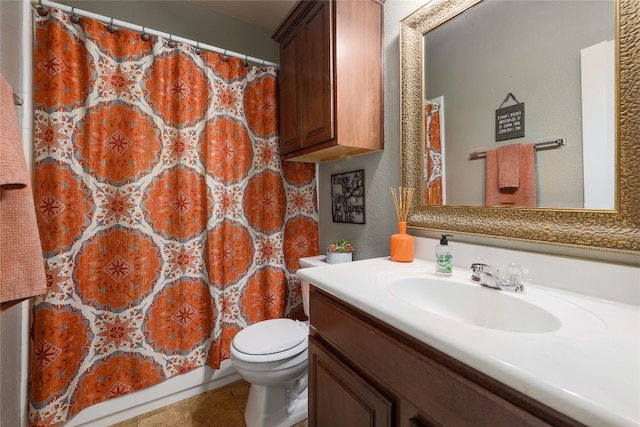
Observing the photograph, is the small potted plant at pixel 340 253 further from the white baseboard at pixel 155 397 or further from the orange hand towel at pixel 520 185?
the white baseboard at pixel 155 397

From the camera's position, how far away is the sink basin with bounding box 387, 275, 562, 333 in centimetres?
66

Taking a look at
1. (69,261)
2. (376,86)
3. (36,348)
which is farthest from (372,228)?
(36,348)

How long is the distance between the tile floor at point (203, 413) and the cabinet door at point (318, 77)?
4.90ft

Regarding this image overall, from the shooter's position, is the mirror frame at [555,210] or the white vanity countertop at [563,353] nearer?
the white vanity countertop at [563,353]

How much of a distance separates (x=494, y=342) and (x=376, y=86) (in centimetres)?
122

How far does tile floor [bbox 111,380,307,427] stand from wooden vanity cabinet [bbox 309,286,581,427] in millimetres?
735

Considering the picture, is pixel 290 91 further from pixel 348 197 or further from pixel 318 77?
pixel 348 197

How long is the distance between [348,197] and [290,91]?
725 mm

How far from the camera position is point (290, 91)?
160 centimetres

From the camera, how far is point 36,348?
119 centimetres

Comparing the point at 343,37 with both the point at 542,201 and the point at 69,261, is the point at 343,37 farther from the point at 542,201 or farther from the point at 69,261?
the point at 69,261

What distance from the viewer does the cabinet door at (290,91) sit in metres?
1.50

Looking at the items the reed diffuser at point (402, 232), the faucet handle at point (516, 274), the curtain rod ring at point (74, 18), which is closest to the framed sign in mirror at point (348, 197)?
the reed diffuser at point (402, 232)

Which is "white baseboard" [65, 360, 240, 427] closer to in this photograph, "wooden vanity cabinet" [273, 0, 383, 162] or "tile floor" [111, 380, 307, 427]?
"tile floor" [111, 380, 307, 427]
